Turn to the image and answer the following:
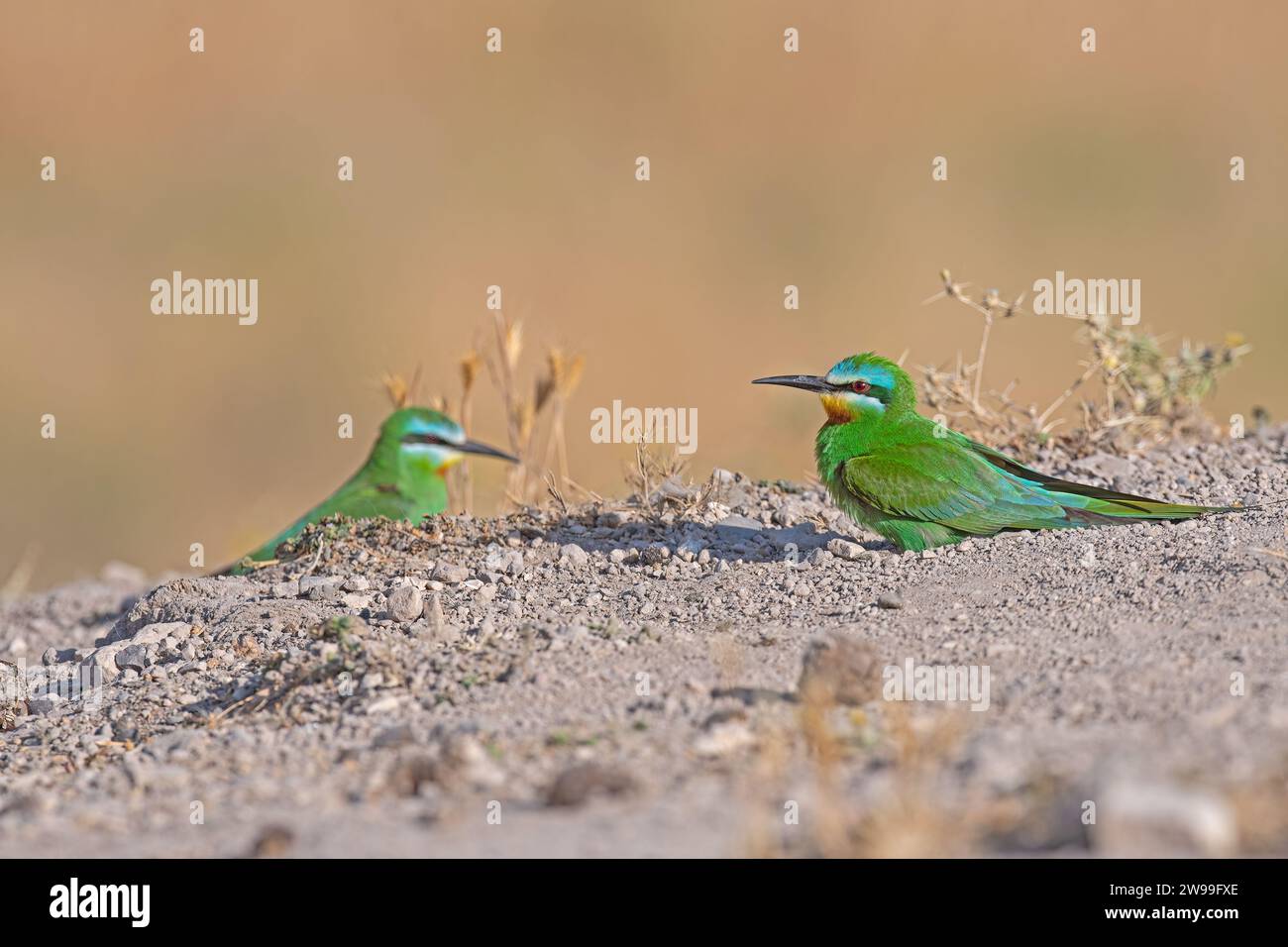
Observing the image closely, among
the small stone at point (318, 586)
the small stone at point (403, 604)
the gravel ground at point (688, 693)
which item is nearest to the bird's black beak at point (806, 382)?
the gravel ground at point (688, 693)

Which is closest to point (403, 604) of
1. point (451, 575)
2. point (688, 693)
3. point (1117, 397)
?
point (451, 575)

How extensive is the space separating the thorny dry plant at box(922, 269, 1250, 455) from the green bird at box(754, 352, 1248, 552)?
0.91 m

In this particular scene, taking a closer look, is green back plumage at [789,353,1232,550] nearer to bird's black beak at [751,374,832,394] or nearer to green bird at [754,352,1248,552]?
green bird at [754,352,1248,552]

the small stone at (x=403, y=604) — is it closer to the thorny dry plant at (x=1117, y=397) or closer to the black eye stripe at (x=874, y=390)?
the black eye stripe at (x=874, y=390)

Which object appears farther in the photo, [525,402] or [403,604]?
[525,402]

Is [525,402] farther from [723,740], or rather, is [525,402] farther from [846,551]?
[723,740]

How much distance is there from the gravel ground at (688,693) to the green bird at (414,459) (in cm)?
127

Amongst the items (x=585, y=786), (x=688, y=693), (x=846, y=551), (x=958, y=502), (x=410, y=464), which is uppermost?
(x=410, y=464)

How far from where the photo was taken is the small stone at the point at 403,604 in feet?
14.3

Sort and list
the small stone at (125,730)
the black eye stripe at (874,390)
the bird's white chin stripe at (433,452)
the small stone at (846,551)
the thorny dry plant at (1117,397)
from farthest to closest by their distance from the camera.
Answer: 1. the bird's white chin stripe at (433,452)
2. the thorny dry plant at (1117,397)
3. the black eye stripe at (874,390)
4. the small stone at (846,551)
5. the small stone at (125,730)

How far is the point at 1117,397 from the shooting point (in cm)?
595

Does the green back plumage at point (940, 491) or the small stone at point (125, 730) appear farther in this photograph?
the green back plumage at point (940, 491)

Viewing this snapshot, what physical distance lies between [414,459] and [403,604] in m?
2.48

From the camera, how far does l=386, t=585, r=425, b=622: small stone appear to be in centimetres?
435
